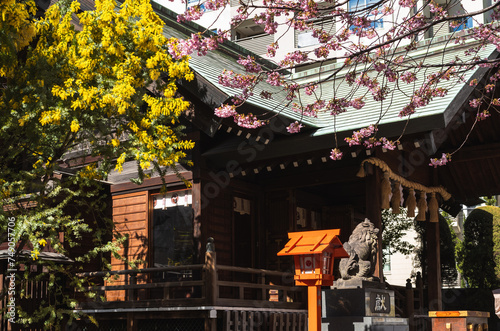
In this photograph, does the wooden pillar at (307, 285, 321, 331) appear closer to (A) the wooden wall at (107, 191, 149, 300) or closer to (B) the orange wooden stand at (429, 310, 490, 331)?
(B) the orange wooden stand at (429, 310, 490, 331)

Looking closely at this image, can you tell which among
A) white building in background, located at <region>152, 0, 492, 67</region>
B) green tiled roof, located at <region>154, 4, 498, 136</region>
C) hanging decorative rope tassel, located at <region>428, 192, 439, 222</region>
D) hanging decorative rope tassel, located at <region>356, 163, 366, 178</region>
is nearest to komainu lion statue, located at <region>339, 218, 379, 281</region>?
hanging decorative rope tassel, located at <region>356, 163, 366, 178</region>

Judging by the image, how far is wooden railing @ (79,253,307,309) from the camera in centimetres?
1052

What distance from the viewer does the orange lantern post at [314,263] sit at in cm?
806

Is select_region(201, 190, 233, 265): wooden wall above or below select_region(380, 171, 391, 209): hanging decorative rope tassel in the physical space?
below

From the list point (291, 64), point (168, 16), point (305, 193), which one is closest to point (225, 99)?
point (291, 64)

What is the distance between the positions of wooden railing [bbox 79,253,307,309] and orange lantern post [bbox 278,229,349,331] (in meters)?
2.41

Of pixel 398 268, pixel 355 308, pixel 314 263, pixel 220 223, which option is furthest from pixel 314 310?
pixel 398 268

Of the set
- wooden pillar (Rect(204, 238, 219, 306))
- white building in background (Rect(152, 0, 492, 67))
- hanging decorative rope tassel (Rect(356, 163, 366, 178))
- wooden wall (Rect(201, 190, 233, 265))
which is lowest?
wooden pillar (Rect(204, 238, 219, 306))

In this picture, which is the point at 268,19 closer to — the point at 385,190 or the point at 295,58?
the point at 295,58

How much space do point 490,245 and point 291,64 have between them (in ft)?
47.2

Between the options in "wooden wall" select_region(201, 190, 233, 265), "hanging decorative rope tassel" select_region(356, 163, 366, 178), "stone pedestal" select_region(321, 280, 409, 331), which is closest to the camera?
"stone pedestal" select_region(321, 280, 409, 331)

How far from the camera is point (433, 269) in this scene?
15.1 m

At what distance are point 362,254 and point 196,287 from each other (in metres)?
3.60

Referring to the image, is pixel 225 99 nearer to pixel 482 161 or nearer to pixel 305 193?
pixel 305 193
